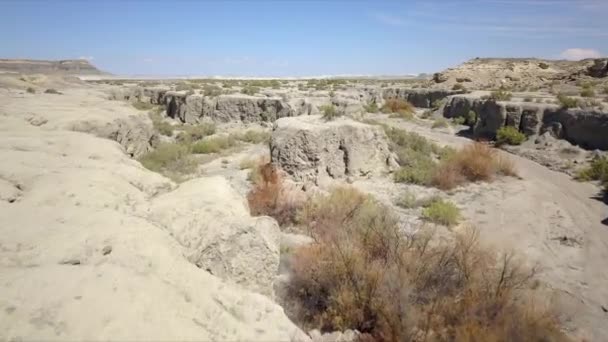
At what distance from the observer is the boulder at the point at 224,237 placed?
4.63m

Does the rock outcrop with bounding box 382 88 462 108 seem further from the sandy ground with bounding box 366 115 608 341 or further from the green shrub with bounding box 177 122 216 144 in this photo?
the green shrub with bounding box 177 122 216 144

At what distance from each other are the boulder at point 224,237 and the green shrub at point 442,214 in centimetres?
672

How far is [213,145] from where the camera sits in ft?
58.6

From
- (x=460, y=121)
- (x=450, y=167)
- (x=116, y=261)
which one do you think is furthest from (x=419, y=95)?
(x=116, y=261)

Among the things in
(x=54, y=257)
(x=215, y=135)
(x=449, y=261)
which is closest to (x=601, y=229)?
(x=449, y=261)

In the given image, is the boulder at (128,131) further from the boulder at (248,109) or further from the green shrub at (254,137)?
the boulder at (248,109)


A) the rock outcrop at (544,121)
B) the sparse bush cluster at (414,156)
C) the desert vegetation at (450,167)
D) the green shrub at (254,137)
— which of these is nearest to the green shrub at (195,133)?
the green shrub at (254,137)

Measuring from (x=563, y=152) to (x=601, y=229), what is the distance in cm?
954

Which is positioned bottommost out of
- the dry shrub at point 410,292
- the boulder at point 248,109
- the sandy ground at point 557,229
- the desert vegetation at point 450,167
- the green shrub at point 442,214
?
the sandy ground at point 557,229

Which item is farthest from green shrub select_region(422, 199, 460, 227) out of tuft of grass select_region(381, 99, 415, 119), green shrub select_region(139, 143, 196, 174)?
tuft of grass select_region(381, 99, 415, 119)

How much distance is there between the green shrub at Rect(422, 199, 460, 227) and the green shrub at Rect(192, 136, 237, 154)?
10215 mm

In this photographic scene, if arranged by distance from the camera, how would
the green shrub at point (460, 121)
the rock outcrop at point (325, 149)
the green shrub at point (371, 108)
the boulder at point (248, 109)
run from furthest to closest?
the green shrub at point (371, 108) → the green shrub at point (460, 121) → the boulder at point (248, 109) → the rock outcrop at point (325, 149)

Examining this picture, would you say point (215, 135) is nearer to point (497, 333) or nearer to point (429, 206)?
point (429, 206)

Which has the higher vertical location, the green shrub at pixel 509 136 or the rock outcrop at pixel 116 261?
the rock outcrop at pixel 116 261
